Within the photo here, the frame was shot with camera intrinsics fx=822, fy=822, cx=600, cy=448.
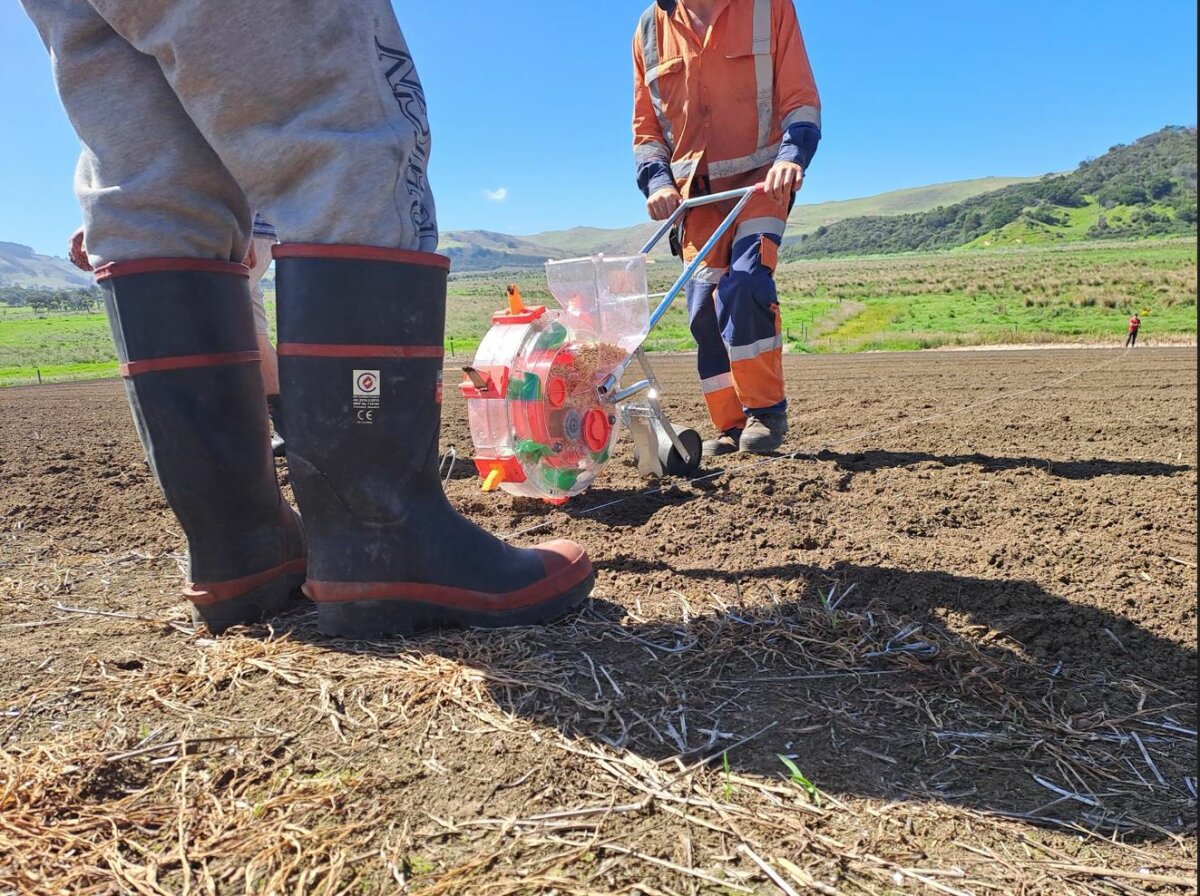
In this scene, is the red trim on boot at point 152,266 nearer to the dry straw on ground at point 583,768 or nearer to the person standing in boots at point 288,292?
the person standing in boots at point 288,292

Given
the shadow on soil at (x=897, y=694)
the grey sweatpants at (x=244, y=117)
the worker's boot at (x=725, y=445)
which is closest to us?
the shadow on soil at (x=897, y=694)

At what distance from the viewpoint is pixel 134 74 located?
167 cm

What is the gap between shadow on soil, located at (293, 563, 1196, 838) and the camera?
1284 mm

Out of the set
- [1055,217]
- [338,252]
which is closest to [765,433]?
[338,252]

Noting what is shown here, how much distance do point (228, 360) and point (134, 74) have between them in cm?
60

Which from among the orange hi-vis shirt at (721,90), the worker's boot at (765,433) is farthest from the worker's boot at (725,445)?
the orange hi-vis shirt at (721,90)

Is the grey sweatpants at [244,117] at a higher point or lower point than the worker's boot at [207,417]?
higher

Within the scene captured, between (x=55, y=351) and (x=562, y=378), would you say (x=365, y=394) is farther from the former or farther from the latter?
(x=55, y=351)

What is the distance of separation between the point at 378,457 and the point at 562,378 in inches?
45.9

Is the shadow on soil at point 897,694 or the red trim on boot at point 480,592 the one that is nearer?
the shadow on soil at point 897,694

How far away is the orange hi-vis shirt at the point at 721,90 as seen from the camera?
3.62 meters

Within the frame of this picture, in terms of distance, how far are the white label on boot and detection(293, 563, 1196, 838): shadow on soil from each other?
492mm

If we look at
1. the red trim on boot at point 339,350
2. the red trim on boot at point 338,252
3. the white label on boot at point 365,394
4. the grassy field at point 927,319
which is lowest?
the grassy field at point 927,319

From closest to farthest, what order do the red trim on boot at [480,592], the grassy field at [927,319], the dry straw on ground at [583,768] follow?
1. the dry straw on ground at [583,768]
2. the red trim on boot at [480,592]
3. the grassy field at [927,319]
